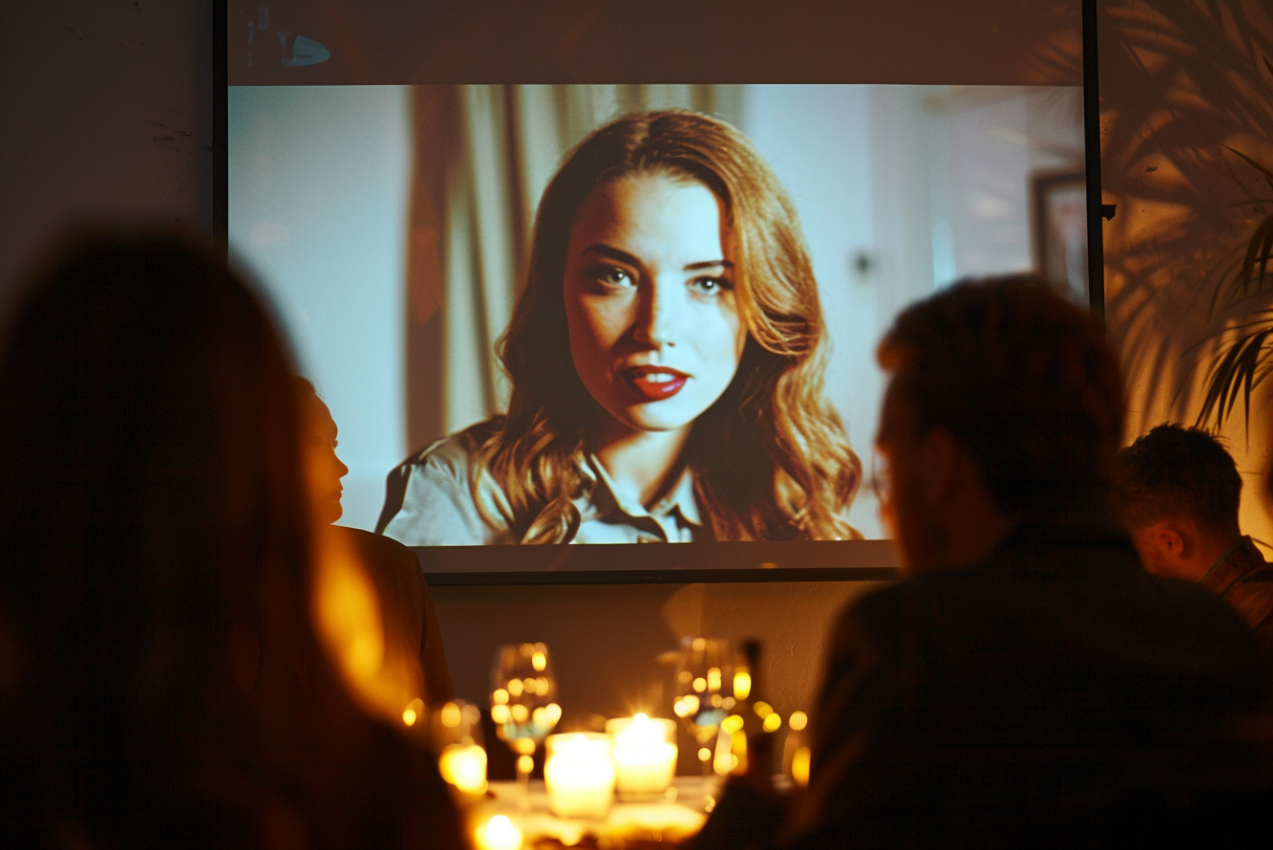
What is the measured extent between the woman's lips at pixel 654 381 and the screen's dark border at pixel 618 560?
434mm

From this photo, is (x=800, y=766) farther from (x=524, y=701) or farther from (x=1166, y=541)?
(x=1166, y=541)

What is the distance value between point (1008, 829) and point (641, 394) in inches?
81.2

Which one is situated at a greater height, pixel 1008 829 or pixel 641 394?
pixel 641 394

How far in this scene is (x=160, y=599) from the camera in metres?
0.58

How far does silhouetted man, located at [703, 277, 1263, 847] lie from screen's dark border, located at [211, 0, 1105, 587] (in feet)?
5.98

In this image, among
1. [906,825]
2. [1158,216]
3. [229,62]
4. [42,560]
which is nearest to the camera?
[42,560]

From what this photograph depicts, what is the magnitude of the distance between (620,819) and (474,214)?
189 centimetres

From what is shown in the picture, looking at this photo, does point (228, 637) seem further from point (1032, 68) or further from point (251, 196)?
point (1032, 68)

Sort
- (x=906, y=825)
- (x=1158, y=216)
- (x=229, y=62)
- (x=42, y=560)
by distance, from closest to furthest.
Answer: (x=42, y=560), (x=906, y=825), (x=229, y=62), (x=1158, y=216)

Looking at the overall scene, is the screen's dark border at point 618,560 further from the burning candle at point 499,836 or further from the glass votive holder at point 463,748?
the burning candle at point 499,836

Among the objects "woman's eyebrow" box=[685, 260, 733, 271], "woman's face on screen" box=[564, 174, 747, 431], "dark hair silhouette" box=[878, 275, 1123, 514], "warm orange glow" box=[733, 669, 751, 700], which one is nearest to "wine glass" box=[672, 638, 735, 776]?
"warm orange glow" box=[733, 669, 751, 700]

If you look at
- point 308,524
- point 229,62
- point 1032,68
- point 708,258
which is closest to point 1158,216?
point 1032,68

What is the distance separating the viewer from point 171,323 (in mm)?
616

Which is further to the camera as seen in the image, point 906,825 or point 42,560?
point 906,825
